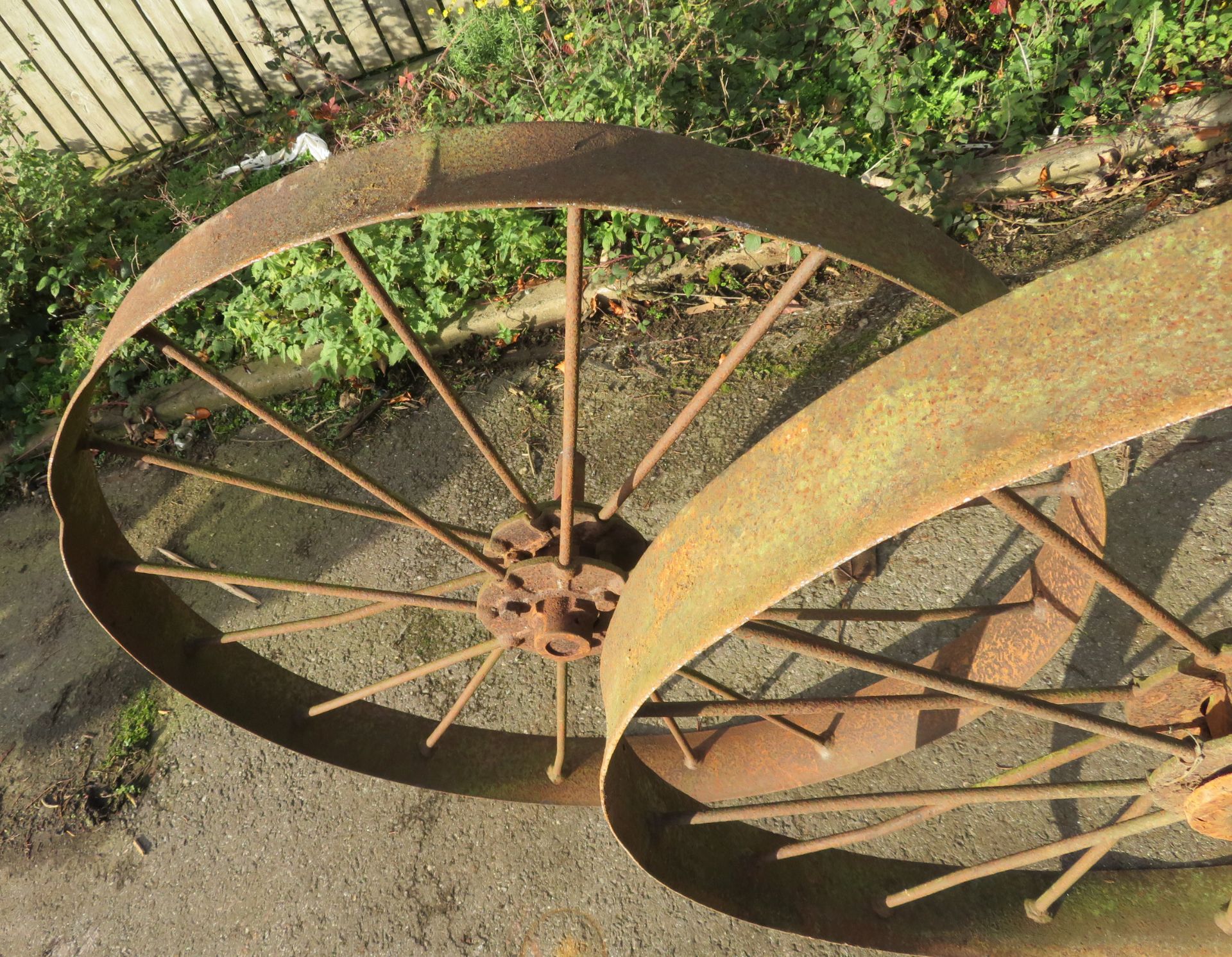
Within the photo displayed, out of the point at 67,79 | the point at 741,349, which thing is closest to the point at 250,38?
the point at 67,79

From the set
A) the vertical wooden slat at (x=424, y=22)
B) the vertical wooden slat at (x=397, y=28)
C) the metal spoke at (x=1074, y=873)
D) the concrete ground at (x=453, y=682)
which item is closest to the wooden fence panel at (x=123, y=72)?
the vertical wooden slat at (x=397, y=28)

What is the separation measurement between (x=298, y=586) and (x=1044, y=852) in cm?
193

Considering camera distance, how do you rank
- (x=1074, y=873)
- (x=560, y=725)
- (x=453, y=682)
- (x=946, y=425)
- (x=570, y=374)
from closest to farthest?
1. (x=946, y=425)
2. (x=570, y=374)
3. (x=1074, y=873)
4. (x=560, y=725)
5. (x=453, y=682)

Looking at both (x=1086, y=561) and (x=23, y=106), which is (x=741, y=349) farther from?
(x=23, y=106)

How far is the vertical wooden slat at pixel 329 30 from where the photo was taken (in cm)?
513

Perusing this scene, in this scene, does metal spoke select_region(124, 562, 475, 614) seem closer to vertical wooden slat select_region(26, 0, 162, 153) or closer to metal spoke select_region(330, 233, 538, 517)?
metal spoke select_region(330, 233, 538, 517)

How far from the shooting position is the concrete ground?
2.49 meters

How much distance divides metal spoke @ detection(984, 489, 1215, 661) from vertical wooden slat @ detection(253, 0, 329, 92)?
5.52m

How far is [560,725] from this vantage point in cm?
228

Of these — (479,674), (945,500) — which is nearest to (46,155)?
(479,674)

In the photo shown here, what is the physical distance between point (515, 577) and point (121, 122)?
557 cm

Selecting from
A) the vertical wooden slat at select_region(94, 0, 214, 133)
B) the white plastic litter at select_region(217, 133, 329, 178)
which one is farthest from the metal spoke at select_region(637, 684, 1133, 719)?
the vertical wooden slat at select_region(94, 0, 214, 133)

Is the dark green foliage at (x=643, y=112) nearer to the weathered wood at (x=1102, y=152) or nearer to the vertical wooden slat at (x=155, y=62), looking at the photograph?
the weathered wood at (x=1102, y=152)

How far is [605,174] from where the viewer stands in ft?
4.59
